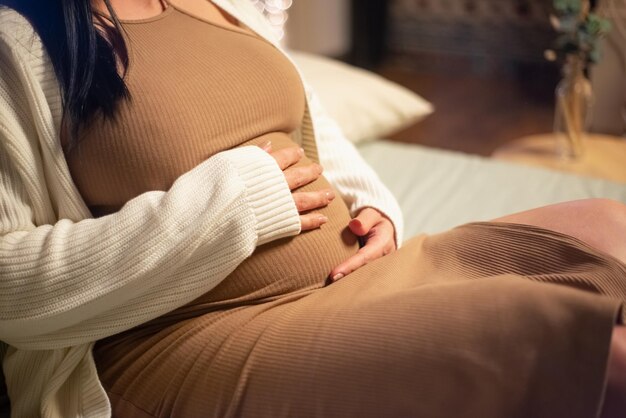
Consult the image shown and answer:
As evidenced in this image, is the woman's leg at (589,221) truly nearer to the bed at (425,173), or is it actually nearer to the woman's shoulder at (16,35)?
the bed at (425,173)

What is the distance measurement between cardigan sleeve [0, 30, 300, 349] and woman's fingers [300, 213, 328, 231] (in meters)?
0.04

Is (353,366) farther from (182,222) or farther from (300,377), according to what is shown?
(182,222)

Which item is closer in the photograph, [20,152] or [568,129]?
[20,152]

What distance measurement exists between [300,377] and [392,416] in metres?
0.10

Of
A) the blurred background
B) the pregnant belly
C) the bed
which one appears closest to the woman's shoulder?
the pregnant belly

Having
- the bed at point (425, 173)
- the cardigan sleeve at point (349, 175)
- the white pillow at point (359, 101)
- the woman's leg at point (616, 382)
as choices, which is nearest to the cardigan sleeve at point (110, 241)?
the cardigan sleeve at point (349, 175)

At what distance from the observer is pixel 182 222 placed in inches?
32.0

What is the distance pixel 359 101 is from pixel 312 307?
1183mm

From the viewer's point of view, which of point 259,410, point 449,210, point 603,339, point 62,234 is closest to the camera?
point 603,339

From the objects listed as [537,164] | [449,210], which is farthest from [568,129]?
[449,210]

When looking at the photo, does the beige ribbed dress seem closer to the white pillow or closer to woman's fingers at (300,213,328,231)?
woman's fingers at (300,213,328,231)

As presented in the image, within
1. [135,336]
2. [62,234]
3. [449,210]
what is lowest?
[449,210]

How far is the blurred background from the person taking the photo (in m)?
3.24

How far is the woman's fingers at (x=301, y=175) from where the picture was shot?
954 mm
